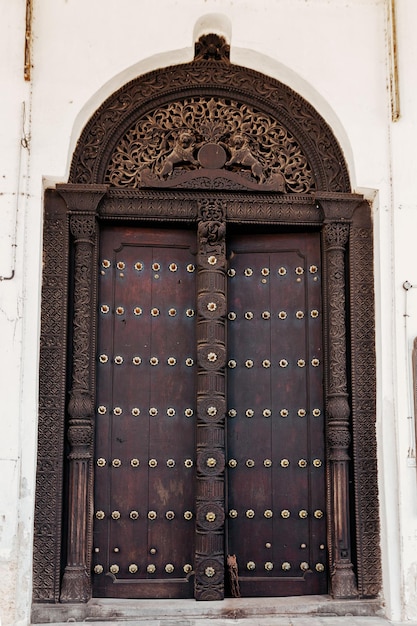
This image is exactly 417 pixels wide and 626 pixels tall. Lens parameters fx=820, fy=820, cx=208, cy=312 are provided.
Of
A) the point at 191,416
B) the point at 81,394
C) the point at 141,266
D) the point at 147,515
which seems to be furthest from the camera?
the point at 141,266

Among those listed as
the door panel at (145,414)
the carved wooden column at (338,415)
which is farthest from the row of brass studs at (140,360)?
the carved wooden column at (338,415)

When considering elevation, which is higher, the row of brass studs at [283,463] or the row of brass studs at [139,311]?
the row of brass studs at [139,311]

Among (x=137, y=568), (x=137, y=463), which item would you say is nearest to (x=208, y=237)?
(x=137, y=463)

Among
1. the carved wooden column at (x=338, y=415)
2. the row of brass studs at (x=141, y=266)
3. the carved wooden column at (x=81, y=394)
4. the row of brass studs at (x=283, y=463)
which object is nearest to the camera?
the carved wooden column at (x=81, y=394)

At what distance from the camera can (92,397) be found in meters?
4.93

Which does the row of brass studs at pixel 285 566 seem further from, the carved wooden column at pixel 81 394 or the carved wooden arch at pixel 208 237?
the carved wooden column at pixel 81 394

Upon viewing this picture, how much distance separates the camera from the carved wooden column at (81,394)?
475 cm

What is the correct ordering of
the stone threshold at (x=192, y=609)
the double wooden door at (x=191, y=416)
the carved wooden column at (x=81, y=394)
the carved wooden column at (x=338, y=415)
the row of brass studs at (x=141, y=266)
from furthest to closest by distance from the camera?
the row of brass studs at (x=141, y=266) → the double wooden door at (x=191, y=416) → the carved wooden column at (x=338, y=415) → the carved wooden column at (x=81, y=394) → the stone threshold at (x=192, y=609)

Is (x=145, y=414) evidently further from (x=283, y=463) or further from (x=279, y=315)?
(x=279, y=315)

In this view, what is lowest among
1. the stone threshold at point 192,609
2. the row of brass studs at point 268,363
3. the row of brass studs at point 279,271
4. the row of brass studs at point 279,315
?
the stone threshold at point 192,609

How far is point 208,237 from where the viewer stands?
506cm

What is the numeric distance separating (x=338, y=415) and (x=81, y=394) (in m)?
1.54

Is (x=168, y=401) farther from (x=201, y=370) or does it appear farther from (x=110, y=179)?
(x=110, y=179)

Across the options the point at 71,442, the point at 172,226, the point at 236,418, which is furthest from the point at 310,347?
the point at 71,442
